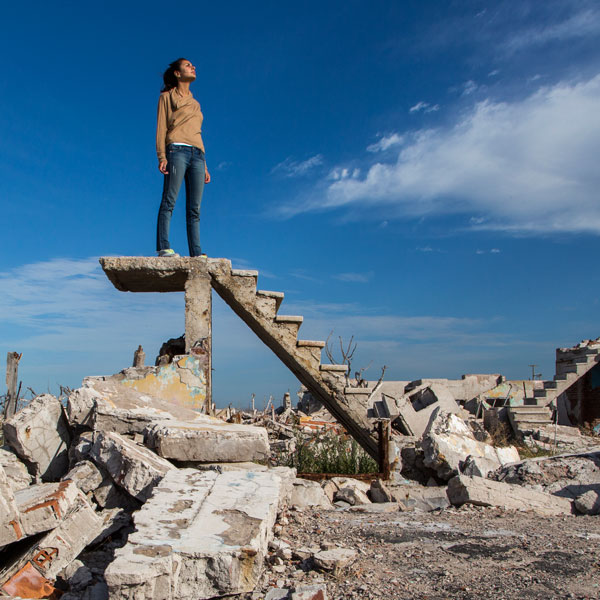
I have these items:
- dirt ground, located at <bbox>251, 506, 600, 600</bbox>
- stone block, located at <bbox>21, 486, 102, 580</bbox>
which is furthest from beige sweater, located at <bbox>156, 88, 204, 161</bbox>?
dirt ground, located at <bbox>251, 506, 600, 600</bbox>

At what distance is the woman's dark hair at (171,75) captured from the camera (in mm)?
7715

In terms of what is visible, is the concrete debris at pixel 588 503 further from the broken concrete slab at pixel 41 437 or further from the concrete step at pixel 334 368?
the broken concrete slab at pixel 41 437

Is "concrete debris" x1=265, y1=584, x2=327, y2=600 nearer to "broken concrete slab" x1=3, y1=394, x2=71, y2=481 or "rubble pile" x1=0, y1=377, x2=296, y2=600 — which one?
"rubble pile" x1=0, y1=377, x2=296, y2=600

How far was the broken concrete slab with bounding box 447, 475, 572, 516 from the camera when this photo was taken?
20.2ft

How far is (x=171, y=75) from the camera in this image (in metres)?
7.78

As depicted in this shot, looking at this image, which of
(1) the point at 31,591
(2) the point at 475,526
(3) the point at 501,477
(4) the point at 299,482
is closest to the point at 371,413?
(3) the point at 501,477

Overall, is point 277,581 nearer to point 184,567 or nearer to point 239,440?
point 184,567

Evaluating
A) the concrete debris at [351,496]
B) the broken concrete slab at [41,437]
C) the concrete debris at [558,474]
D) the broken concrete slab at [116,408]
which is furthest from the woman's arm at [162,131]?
the concrete debris at [558,474]

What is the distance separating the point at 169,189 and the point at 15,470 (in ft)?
12.5

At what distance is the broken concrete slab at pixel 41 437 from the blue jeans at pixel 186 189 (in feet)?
8.20

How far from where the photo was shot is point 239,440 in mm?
5363

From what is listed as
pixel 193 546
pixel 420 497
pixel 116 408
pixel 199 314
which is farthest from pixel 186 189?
pixel 193 546

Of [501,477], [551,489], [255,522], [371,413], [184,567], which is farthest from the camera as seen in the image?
[371,413]

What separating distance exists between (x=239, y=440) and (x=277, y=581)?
1.93m
